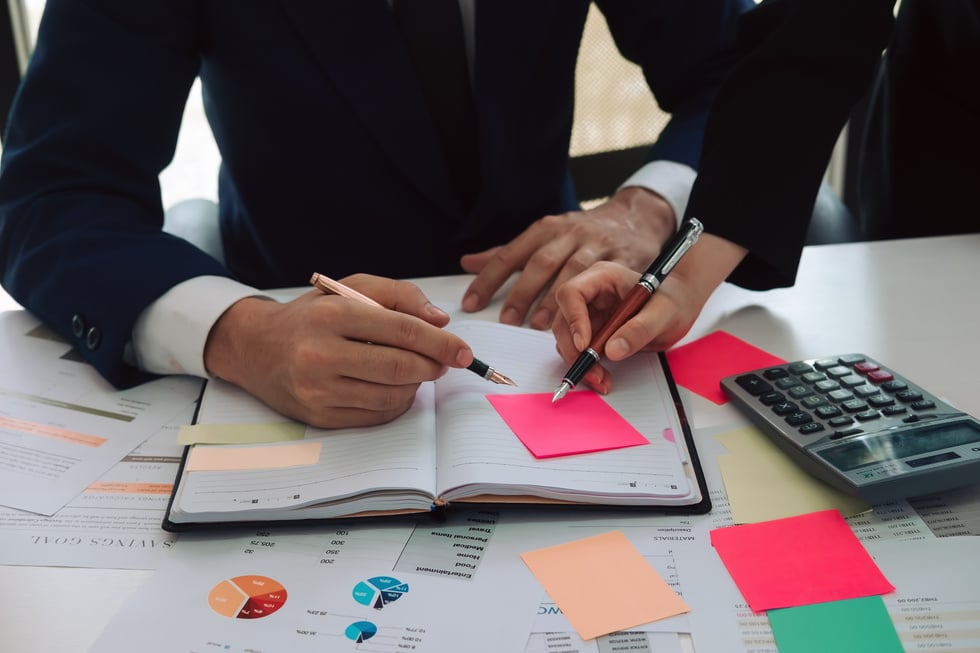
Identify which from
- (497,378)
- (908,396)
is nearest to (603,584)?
(497,378)

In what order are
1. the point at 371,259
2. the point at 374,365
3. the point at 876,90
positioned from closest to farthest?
the point at 374,365
the point at 371,259
the point at 876,90

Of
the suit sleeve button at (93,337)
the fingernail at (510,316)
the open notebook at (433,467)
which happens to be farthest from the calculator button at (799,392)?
the suit sleeve button at (93,337)

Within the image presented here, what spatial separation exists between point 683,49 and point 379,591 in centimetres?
100

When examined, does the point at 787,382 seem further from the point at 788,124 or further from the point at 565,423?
the point at 788,124

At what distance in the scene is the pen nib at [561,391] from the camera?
0.76 meters

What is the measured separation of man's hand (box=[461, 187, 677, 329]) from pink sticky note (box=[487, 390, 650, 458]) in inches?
7.4

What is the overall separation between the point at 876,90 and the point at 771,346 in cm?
80

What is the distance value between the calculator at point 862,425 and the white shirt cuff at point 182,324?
0.53 metres

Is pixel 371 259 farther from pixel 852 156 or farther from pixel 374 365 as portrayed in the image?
pixel 852 156

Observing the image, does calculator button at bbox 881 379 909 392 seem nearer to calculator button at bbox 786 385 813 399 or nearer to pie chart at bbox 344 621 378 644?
calculator button at bbox 786 385 813 399

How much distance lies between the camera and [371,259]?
4.37ft

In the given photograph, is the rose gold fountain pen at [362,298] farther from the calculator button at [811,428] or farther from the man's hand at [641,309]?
the calculator button at [811,428]

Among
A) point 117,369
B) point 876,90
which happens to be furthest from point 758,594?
point 876,90

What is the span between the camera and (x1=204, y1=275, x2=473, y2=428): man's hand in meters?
0.73
